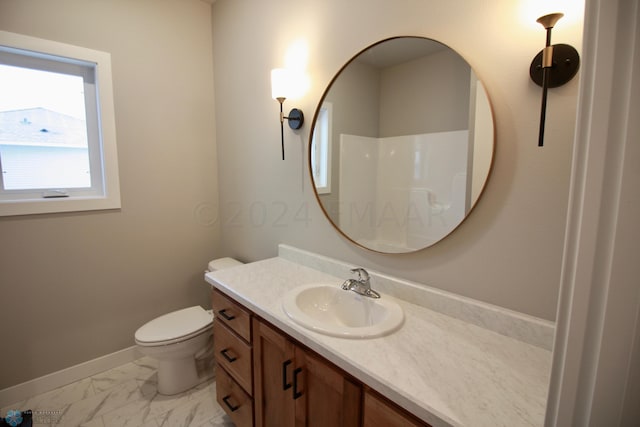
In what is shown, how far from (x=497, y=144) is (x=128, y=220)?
2331 mm

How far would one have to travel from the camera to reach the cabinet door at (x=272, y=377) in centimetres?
111

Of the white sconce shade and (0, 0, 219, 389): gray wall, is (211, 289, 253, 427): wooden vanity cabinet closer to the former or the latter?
(0, 0, 219, 389): gray wall

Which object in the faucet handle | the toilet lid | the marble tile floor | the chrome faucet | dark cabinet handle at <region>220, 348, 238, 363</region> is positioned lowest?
the marble tile floor

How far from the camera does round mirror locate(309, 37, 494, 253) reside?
3.51 feet

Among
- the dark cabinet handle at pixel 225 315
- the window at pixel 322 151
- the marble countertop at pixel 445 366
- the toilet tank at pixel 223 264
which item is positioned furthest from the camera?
the toilet tank at pixel 223 264

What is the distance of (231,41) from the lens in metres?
2.20

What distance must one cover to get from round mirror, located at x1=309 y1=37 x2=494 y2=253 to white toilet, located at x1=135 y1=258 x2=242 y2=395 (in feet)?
3.83

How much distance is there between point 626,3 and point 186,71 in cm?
258

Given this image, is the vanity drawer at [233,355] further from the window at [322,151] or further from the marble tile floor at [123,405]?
the window at [322,151]

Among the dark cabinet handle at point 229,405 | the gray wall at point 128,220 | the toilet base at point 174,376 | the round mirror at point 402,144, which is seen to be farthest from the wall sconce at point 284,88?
the toilet base at point 174,376

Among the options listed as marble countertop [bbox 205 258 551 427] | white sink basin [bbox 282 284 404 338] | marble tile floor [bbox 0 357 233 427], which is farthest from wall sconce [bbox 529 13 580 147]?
marble tile floor [bbox 0 357 233 427]

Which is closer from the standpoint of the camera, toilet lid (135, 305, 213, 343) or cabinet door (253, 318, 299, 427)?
cabinet door (253, 318, 299, 427)

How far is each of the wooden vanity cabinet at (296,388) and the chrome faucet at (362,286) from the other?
38 centimetres

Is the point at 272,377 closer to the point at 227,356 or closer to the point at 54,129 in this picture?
the point at 227,356
